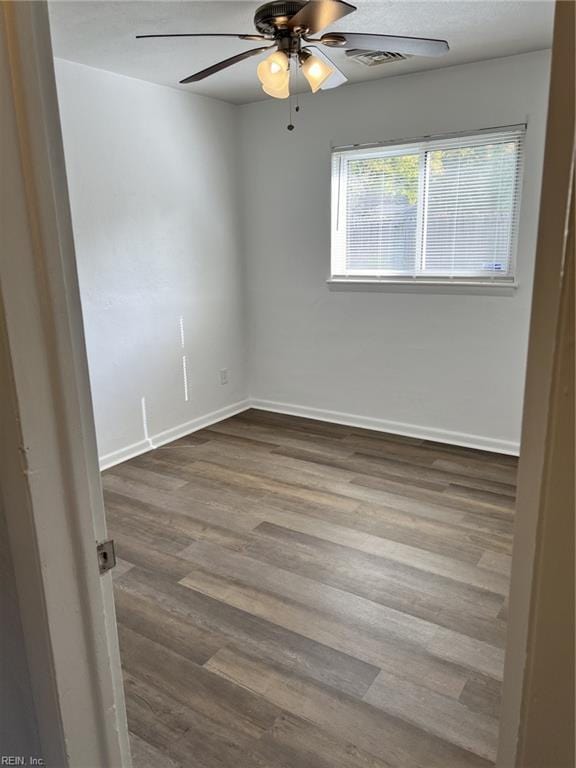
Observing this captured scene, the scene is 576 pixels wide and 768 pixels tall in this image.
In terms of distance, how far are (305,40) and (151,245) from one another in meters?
1.90

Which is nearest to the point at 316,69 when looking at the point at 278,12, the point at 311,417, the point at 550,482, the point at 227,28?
the point at 278,12

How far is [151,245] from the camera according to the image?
12.4 feet

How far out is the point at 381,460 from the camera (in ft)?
12.0

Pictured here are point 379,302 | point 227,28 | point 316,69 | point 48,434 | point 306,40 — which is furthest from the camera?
point 379,302

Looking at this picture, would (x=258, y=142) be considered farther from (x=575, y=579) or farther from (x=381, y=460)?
(x=575, y=579)

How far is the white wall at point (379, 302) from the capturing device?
11.2ft

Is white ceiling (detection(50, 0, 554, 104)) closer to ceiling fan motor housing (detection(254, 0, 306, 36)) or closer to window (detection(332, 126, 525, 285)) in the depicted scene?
ceiling fan motor housing (detection(254, 0, 306, 36))

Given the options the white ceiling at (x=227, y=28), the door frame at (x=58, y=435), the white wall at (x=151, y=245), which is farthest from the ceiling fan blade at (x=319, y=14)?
the white wall at (x=151, y=245)

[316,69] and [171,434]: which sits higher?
[316,69]

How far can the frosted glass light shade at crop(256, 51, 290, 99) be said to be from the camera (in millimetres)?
2275

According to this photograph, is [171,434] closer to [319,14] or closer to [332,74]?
[332,74]

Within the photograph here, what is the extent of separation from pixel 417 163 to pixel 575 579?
364 centimetres

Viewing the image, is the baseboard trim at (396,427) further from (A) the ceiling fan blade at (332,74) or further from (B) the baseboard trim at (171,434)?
(A) the ceiling fan blade at (332,74)

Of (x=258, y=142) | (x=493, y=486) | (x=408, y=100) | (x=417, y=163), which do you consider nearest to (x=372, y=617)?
(x=493, y=486)
